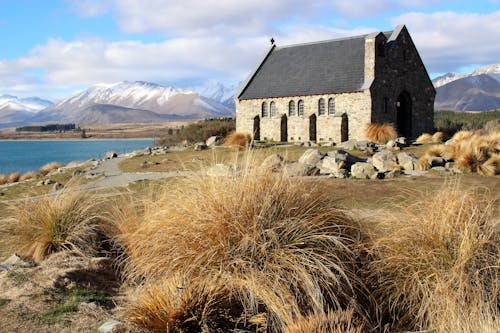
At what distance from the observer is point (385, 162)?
1692 cm

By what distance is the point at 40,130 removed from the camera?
174000 mm

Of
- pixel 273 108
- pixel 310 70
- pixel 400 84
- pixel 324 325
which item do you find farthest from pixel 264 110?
pixel 324 325

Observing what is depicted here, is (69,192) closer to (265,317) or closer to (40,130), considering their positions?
(265,317)

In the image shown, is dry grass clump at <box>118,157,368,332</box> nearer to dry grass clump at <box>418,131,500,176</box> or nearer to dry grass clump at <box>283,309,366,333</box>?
dry grass clump at <box>283,309,366,333</box>

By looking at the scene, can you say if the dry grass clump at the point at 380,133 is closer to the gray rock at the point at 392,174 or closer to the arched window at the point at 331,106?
the arched window at the point at 331,106

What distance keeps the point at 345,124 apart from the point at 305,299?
26402 millimetres

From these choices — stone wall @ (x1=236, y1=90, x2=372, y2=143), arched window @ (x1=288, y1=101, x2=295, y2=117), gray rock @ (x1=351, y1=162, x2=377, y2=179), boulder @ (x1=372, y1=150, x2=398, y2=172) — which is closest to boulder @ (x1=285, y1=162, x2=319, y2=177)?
gray rock @ (x1=351, y1=162, x2=377, y2=179)

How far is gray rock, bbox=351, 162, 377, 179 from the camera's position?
14.8 m

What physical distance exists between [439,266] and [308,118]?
27158 mm

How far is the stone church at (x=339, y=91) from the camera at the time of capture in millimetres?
29562

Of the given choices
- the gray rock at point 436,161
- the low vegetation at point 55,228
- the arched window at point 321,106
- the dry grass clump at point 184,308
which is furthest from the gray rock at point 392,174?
the arched window at point 321,106

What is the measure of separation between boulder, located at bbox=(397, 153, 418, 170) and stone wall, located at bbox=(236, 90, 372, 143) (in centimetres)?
1129

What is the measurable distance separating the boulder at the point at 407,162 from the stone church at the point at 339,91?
37.7 ft

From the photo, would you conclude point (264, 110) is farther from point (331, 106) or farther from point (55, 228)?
point (55, 228)
